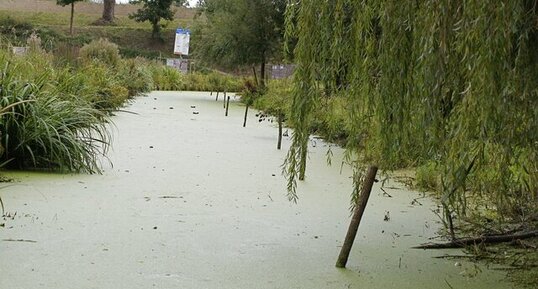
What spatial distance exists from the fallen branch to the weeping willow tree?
255mm

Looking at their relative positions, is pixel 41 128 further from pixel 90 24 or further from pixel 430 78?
pixel 90 24

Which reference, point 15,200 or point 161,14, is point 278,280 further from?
point 161,14

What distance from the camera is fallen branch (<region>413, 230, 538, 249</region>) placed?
2.54 meters

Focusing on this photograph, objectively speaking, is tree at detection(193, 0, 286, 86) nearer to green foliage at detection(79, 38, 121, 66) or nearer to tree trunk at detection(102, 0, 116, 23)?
green foliage at detection(79, 38, 121, 66)

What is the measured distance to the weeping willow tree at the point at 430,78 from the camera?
1.49 m

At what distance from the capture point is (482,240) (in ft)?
8.19

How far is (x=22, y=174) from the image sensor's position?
376 centimetres

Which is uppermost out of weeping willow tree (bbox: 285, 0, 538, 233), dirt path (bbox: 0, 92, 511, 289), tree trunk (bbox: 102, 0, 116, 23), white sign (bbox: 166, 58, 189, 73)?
tree trunk (bbox: 102, 0, 116, 23)

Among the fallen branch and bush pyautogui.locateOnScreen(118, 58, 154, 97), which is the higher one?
the fallen branch

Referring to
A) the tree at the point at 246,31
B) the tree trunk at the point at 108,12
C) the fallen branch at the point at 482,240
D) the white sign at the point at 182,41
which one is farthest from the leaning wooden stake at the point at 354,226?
the tree trunk at the point at 108,12

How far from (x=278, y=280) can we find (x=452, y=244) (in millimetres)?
793

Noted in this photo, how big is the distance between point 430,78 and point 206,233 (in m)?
1.32

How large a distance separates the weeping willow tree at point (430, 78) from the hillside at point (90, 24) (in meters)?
23.4

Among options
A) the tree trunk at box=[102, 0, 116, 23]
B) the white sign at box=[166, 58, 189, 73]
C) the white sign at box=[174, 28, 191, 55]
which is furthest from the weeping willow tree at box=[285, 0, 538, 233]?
the tree trunk at box=[102, 0, 116, 23]
